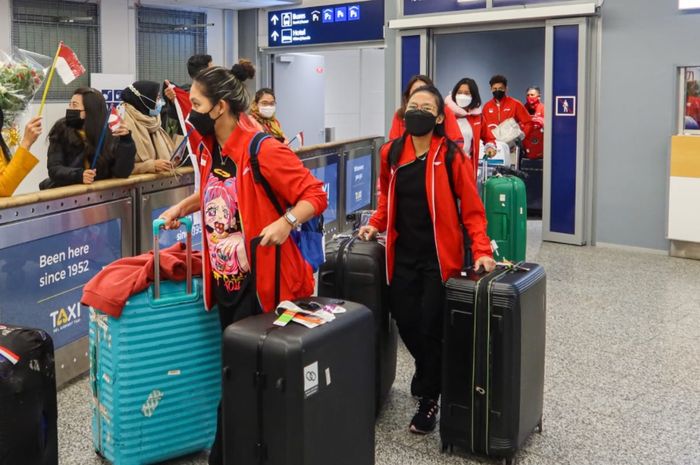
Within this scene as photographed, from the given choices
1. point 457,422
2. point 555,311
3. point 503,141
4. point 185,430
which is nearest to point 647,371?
point 555,311

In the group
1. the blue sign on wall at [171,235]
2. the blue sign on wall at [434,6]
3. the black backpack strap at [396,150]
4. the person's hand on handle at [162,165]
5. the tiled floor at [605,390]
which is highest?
the blue sign on wall at [434,6]

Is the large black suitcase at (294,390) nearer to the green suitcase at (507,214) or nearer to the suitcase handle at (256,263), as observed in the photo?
the suitcase handle at (256,263)

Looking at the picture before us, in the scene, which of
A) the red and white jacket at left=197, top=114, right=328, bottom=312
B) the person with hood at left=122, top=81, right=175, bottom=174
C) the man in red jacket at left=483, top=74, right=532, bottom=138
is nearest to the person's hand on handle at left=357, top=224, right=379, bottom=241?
the red and white jacket at left=197, top=114, right=328, bottom=312

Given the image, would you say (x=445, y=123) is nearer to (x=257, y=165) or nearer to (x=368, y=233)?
(x=368, y=233)

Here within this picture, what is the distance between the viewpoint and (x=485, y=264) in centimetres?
308

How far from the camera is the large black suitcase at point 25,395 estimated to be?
7.39 feet

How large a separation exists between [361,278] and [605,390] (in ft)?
4.71

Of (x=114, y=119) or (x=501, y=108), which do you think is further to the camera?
(x=501, y=108)

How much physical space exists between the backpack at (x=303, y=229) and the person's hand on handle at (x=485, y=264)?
695mm

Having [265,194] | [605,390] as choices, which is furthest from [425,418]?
[265,194]

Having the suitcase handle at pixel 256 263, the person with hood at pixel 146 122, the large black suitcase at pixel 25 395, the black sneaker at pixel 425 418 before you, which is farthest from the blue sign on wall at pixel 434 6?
the large black suitcase at pixel 25 395

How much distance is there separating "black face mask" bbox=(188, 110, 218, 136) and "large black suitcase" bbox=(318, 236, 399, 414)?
3.12ft

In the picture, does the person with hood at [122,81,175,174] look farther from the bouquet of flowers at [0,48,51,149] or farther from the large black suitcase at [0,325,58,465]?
the large black suitcase at [0,325,58,465]

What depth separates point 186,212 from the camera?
295cm
